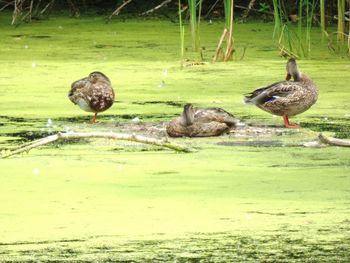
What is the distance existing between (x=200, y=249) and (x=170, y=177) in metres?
1.14

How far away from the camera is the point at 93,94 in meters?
6.21

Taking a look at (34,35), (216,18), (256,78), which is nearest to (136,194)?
(256,78)

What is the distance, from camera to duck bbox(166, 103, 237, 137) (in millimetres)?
5574

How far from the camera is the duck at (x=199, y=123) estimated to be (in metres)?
5.57

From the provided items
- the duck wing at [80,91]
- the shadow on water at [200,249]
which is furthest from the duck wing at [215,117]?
the shadow on water at [200,249]

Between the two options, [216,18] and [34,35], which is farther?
[216,18]

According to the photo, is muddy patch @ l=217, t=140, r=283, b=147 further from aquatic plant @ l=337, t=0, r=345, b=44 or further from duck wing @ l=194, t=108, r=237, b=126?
aquatic plant @ l=337, t=0, r=345, b=44

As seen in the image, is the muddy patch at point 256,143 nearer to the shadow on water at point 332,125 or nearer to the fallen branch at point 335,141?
the shadow on water at point 332,125

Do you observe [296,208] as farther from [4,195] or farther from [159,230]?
[4,195]

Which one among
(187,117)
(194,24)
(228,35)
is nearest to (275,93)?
(187,117)

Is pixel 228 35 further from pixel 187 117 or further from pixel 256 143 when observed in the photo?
pixel 256 143

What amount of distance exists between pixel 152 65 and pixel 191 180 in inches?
155

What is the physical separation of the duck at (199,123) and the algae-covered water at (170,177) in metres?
0.06

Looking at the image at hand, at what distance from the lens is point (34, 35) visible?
10359 mm
